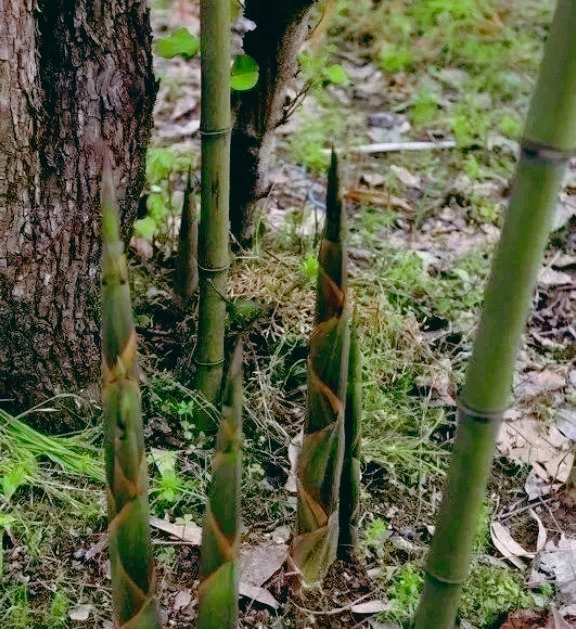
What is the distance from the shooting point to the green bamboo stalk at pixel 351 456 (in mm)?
1365

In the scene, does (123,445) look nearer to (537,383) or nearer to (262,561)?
(262,561)

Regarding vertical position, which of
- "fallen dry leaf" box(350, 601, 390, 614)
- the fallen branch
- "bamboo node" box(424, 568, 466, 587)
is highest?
the fallen branch

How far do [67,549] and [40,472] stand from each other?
0.18m

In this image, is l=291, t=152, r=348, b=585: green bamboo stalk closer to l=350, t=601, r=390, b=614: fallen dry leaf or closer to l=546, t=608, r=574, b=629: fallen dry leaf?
l=350, t=601, r=390, b=614: fallen dry leaf

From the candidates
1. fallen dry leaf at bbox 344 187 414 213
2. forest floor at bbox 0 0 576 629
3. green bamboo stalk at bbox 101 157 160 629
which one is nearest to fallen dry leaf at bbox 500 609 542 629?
forest floor at bbox 0 0 576 629

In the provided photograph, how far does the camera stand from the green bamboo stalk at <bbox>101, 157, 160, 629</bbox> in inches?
37.1

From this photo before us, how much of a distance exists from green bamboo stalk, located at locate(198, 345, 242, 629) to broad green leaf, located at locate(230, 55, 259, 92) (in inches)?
40.2

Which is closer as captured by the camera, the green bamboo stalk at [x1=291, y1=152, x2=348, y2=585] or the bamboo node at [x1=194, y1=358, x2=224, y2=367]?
the green bamboo stalk at [x1=291, y1=152, x2=348, y2=585]

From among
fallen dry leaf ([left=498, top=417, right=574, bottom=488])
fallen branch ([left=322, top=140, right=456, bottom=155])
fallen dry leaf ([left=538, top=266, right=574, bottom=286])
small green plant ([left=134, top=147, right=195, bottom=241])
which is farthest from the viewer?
fallen branch ([left=322, top=140, right=456, bottom=155])

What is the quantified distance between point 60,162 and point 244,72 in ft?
1.70

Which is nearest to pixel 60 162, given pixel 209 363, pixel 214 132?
pixel 214 132

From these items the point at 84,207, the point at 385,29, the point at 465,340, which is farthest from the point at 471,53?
the point at 84,207

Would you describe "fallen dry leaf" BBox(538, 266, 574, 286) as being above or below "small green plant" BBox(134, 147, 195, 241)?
below

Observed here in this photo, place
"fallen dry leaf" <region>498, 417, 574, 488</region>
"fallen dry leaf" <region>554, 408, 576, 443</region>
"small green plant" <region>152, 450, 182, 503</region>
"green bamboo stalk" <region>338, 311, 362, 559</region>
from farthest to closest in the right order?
"fallen dry leaf" <region>554, 408, 576, 443</region>
"fallen dry leaf" <region>498, 417, 574, 488</region>
"small green plant" <region>152, 450, 182, 503</region>
"green bamboo stalk" <region>338, 311, 362, 559</region>
